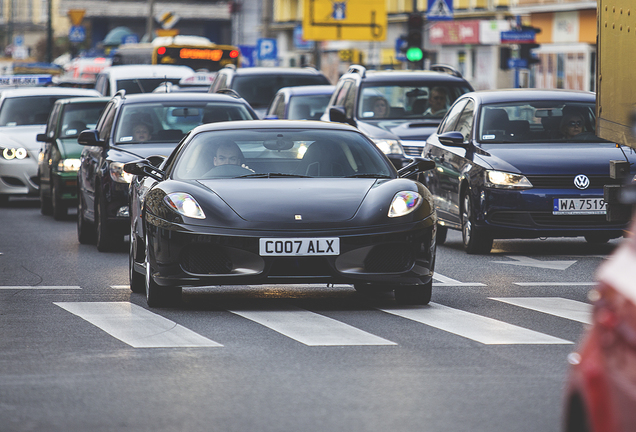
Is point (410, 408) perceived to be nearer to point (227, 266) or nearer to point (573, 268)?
point (227, 266)

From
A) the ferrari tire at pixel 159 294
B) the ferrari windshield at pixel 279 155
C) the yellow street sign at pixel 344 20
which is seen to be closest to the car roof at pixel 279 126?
the ferrari windshield at pixel 279 155

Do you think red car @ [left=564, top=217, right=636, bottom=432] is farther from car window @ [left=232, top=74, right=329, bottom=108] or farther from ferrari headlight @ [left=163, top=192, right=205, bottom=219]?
car window @ [left=232, top=74, right=329, bottom=108]

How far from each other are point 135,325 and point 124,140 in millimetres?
6252

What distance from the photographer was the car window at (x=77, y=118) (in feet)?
63.7

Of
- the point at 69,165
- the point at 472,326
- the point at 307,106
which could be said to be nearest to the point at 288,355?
the point at 472,326

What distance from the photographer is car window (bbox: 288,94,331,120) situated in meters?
22.8

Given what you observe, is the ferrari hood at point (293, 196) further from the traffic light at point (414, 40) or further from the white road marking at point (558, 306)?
the traffic light at point (414, 40)

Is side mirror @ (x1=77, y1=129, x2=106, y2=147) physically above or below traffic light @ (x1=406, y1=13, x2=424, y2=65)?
below

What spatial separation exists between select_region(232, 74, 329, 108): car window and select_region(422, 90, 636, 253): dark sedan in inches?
449

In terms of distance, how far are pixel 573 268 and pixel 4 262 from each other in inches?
205

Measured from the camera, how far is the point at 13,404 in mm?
5988

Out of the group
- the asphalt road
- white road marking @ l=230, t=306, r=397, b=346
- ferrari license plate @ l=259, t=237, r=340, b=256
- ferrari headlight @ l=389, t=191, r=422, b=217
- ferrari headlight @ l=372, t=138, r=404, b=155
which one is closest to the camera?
the asphalt road

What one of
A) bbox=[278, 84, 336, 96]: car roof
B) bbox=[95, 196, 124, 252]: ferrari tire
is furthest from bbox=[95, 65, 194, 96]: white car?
bbox=[95, 196, 124, 252]: ferrari tire

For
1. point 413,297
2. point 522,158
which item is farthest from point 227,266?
point 522,158
